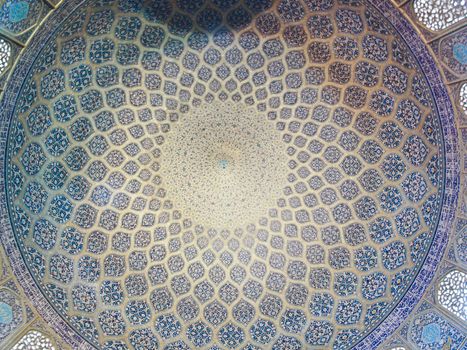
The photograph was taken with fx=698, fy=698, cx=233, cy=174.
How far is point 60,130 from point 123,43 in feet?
7.09

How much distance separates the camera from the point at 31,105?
1330cm

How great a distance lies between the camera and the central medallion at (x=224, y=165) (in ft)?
48.9

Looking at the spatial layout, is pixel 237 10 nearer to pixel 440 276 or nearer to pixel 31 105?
pixel 31 105

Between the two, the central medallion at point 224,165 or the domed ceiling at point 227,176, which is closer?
the domed ceiling at point 227,176

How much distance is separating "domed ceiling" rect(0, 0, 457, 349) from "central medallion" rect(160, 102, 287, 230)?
3 cm

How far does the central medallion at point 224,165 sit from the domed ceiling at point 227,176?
31 millimetres

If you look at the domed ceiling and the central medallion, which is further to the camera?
the central medallion

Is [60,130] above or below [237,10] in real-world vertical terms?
below

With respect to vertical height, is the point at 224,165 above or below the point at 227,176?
above

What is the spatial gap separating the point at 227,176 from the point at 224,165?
0.25 meters

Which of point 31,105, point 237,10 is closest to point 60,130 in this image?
point 31,105

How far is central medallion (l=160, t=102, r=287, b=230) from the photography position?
14.9 m

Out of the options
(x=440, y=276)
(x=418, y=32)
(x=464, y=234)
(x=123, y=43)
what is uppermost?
(x=418, y=32)

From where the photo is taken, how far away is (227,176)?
15086 millimetres
